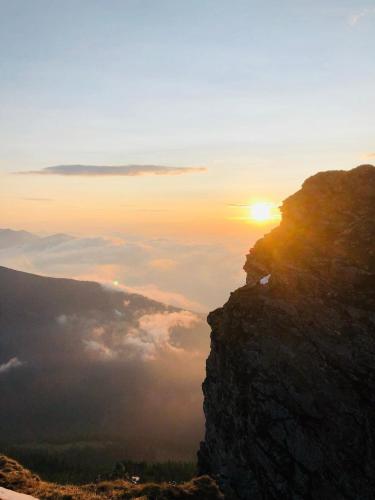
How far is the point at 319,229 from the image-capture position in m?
51.0

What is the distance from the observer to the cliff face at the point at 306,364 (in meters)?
39.7

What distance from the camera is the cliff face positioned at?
39719mm

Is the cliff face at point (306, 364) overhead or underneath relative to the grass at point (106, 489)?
overhead

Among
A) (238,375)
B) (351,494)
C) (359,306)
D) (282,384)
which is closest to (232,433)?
(238,375)

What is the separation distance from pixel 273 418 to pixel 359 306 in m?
14.7

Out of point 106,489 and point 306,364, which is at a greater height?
point 306,364

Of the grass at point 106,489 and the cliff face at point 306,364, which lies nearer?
the grass at point 106,489

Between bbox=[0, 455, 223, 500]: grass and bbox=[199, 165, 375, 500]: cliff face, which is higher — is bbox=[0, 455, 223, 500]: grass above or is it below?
below

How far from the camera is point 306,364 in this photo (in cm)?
4281

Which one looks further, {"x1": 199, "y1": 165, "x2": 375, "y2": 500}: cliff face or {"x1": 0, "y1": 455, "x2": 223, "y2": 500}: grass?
{"x1": 199, "y1": 165, "x2": 375, "y2": 500}: cliff face

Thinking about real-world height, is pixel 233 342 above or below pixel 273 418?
above

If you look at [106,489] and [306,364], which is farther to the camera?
[306,364]

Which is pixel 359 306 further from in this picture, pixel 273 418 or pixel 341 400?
pixel 273 418

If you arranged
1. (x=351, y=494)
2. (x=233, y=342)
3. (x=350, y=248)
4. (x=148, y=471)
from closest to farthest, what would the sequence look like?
(x=351, y=494), (x=350, y=248), (x=233, y=342), (x=148, y=471)
